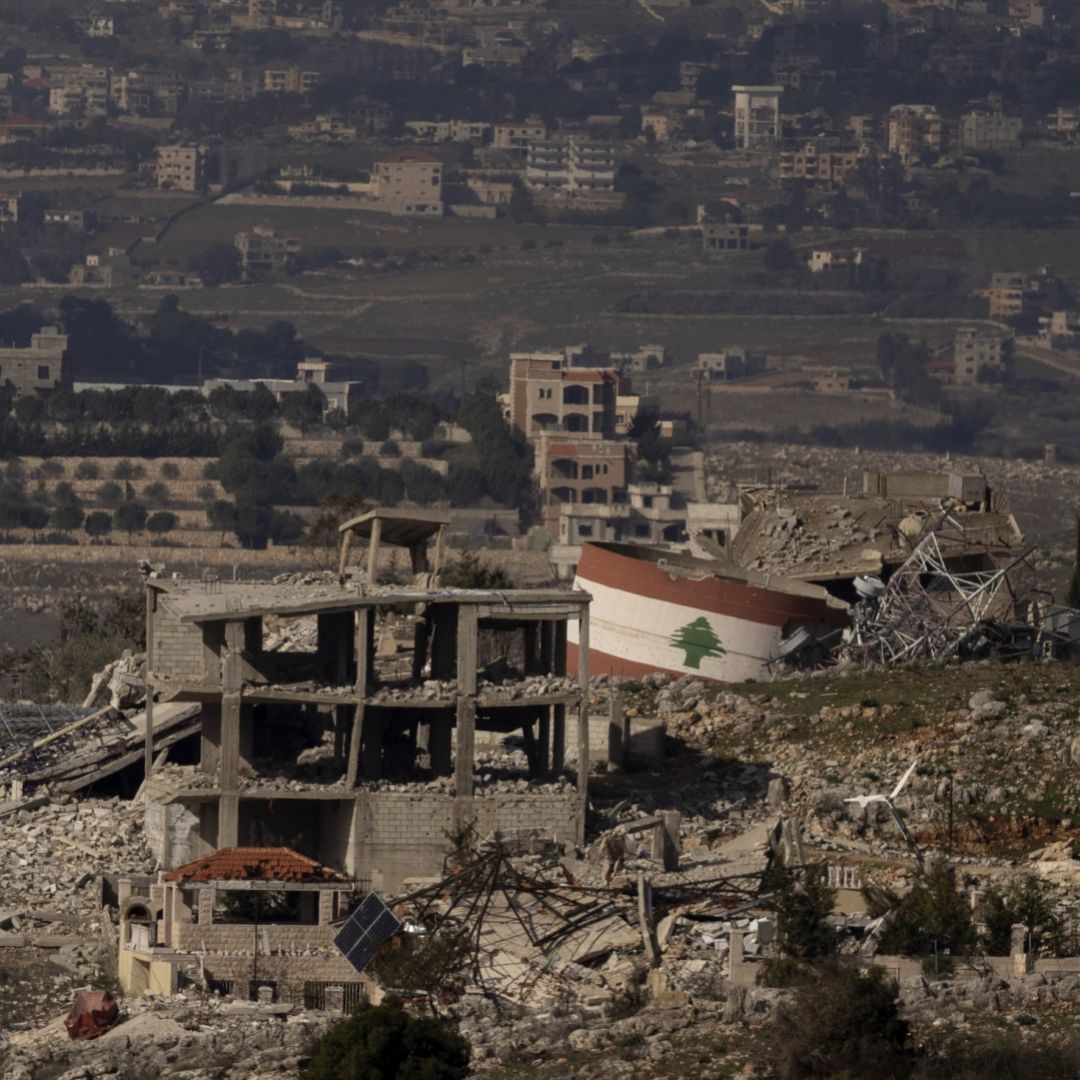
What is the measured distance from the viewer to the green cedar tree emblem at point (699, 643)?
39.2 m

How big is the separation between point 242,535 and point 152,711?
8120cm

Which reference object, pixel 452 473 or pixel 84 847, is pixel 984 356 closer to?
pixel 452 473

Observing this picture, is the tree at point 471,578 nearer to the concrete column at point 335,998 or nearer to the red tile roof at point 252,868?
the red tile roof at point 252,868

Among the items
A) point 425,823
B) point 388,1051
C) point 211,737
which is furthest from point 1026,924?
point 211,737

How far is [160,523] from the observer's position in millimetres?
114500

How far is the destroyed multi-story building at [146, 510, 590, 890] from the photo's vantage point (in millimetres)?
30312

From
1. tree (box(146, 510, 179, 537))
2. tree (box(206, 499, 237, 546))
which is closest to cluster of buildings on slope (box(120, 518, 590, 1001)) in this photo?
tree (box(146, 510, 179, 537))

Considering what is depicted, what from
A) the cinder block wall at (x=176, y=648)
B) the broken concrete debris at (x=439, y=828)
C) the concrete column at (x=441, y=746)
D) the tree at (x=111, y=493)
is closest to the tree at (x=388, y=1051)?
the broken concrete debris at (x=439, y=828)

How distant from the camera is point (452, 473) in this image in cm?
12156

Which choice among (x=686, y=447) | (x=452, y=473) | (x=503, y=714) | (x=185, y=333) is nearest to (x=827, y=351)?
(x=185, y=333)

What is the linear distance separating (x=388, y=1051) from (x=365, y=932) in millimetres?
4024

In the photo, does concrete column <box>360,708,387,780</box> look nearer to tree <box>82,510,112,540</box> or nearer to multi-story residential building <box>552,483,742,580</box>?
multi-story residential building <box>552,483,742,580</box>

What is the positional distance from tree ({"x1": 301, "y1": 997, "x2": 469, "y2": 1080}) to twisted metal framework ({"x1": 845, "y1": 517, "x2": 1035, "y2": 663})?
14.7 meters

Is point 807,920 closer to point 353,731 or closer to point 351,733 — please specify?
point 353,731
